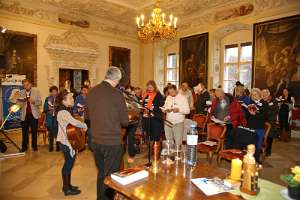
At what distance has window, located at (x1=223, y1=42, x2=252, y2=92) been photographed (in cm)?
941

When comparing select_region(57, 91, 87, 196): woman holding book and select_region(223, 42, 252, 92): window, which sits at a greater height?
select_region(223, 42, 252, 92): window

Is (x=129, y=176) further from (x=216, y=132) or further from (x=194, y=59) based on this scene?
(x=194, y=59)

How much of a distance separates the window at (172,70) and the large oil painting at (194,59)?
2.82 ft

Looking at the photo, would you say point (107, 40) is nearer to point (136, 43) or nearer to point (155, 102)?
point (136, 43)

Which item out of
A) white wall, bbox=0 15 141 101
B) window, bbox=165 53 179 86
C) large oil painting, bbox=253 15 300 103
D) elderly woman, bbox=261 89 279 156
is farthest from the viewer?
window, bbox=165 53 179 86

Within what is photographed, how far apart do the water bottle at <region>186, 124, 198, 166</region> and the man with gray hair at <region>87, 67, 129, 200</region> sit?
30.4 inches

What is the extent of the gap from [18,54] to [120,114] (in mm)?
7627

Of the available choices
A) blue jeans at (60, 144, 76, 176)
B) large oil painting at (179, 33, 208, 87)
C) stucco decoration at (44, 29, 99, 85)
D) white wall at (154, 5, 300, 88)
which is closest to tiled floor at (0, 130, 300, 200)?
blue jeans at (60, 144, 76, 176)

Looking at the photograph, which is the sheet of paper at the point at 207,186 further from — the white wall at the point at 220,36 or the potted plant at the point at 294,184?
the white wall at the point at 220,36

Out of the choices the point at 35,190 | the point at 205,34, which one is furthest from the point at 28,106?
the point at 205,34

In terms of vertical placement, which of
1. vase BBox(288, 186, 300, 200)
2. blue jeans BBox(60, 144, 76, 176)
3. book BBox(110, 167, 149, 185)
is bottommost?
blue jeans BBox(60, 144, 76, 176)

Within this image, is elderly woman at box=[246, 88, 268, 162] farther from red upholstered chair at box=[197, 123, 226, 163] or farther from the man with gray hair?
the man with gray hair

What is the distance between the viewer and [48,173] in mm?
4523

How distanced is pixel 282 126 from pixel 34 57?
9166mm
